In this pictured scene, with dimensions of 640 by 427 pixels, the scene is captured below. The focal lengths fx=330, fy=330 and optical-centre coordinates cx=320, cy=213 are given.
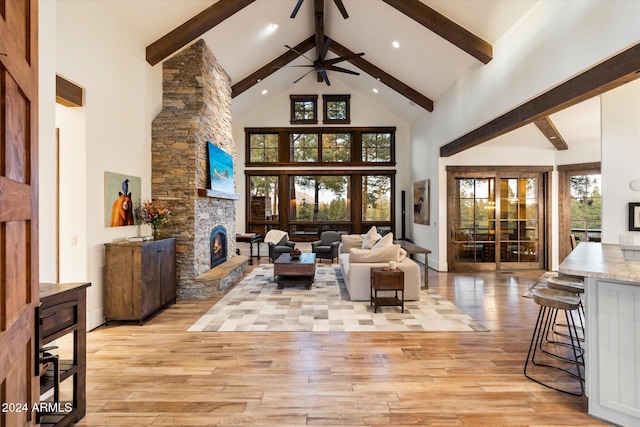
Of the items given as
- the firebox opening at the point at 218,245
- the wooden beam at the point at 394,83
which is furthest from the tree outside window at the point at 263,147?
the firebox opening at the point at 218,245

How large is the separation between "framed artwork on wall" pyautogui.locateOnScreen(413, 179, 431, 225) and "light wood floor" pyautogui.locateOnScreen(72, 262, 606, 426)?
4501 millimetres

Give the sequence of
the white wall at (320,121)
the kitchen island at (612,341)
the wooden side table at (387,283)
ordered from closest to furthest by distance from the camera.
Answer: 1. the kitchen island at (612,341)
2. the wooden side table at (387,283)
3. the white wall at (320,121)

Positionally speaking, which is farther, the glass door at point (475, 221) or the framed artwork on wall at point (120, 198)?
the glass door at point (475, 221)

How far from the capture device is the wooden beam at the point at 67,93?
3539mm

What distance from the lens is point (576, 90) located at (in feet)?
11.3

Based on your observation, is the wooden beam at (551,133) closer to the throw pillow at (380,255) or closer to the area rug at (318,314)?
the throw pillow at (380,255)

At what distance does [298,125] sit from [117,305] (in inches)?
294

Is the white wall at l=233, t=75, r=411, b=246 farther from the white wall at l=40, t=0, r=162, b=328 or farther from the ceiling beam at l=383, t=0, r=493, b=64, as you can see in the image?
the white wall at l=40, t=0, r=162, b=328

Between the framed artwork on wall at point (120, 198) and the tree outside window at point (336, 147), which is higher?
the tree outside window at point (336, 147)

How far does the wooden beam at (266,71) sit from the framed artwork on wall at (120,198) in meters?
4.05

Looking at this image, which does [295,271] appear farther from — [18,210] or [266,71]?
[266,71]

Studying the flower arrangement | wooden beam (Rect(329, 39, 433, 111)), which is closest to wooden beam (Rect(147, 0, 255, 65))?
the flower arrangement

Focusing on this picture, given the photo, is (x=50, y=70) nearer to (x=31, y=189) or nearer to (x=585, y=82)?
(x=31, y=189)

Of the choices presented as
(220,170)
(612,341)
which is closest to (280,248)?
(220,170)
